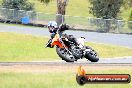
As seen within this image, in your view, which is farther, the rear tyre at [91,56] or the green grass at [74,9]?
the green grass at [74,9]

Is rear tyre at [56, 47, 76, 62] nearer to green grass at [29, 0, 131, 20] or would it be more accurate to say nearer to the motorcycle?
the motorcycle

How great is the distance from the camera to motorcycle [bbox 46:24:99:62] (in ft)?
53.4

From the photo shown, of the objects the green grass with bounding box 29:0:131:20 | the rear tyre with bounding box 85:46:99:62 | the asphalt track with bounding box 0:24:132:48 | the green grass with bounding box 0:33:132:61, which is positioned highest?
the rear tyre with bounding box 85:46:99:62

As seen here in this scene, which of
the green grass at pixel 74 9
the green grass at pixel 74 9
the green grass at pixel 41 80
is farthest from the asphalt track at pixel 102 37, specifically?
the green grass at pixel 74 9

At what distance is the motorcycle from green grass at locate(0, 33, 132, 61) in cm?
770

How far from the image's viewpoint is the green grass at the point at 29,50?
86.9 feet

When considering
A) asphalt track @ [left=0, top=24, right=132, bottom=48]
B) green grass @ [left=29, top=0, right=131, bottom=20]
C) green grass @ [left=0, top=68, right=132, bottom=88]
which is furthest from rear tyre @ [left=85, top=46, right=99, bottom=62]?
green grass @ [left=29, top=0, right=131, bottom=20]

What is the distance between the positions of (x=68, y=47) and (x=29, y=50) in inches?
543

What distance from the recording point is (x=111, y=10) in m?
56.5

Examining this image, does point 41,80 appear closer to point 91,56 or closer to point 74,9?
point 91,56

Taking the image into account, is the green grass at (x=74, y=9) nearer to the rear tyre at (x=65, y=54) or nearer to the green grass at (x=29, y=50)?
the green grass at (x=29, y=50)

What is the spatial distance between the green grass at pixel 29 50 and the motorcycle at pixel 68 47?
770cm

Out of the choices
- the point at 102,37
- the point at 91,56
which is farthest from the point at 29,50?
the point at 102,37

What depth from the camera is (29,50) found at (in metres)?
30.1
